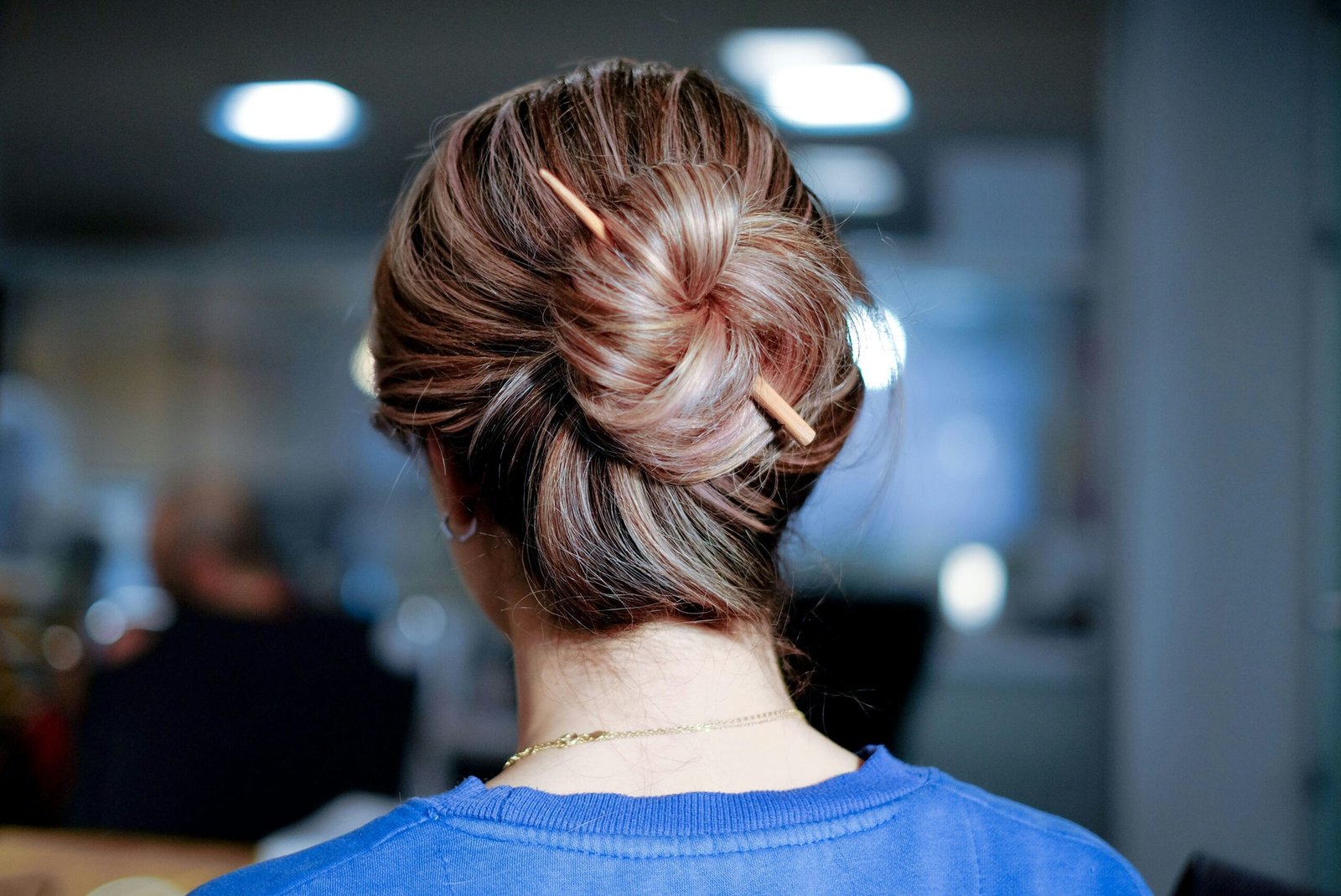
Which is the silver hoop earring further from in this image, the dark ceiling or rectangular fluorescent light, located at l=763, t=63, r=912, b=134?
rectangular fluorescent light, located at l=763, t=63, r=912, b=134

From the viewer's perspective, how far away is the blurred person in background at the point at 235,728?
1516 millimetres

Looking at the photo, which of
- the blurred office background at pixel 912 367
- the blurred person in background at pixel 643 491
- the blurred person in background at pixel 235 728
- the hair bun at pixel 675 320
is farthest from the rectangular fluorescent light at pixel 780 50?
the hair bun at pixel 675 320

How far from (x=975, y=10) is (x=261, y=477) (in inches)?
119

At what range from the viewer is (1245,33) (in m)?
1.97

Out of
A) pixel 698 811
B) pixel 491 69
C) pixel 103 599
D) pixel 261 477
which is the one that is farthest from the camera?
pixel 261 477

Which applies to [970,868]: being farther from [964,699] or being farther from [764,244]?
[964,699]

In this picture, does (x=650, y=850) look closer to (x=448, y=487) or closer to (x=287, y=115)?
(x=448, y=487)

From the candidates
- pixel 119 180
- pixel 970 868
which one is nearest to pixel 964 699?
pixel 970 868

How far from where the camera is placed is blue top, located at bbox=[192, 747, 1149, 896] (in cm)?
50

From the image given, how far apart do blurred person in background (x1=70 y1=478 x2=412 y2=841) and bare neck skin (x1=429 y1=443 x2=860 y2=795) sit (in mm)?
1046

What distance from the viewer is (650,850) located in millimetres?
505

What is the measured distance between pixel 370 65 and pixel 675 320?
9.21ft

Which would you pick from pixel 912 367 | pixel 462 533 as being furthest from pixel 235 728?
pixel 912 367

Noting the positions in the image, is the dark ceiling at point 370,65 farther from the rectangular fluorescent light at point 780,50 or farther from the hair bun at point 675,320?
the hair bun at point 675,320
